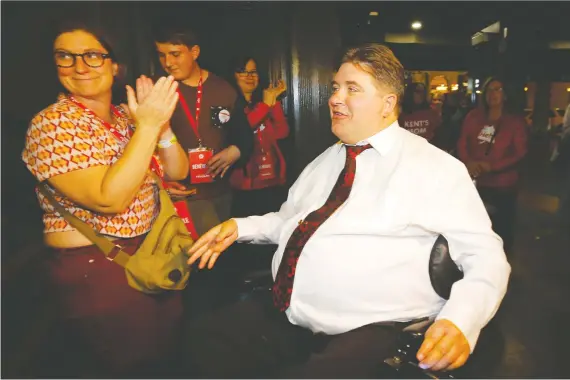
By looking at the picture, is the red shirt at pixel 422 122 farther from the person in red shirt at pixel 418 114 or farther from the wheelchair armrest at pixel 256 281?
the wheelchair armrest at pixel 256 281

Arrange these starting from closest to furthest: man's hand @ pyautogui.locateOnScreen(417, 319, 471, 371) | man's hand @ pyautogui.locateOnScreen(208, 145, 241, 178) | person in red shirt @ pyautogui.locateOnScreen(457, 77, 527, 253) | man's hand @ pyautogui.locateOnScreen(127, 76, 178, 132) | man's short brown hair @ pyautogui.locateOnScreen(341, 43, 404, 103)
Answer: man's hand @ pyautogui.locateOnScreen(417, 319, 471, 371)
man's short brown hair @ pyautogui.locateOnScreen(341, 43, 404, 103)
man's hand @ pyautogui.locateOnScreen(127, 76, 178, 132)
man's hand @ pyautogui.locateOnScreen(208, 145, 241, 178)
person in red shirt @ pyautogui.locateOnScreen(457, 77, 527, 253)

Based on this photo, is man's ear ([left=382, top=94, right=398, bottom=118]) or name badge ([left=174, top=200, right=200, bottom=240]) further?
name badge ([left=174, top=200, right=200, bottom=240])

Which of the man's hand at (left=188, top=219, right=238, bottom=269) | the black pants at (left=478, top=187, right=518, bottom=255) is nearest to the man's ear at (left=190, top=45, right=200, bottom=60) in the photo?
the man's hand at (left=188, top=219, right=238, bottom=269)

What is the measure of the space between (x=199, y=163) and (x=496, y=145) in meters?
1.99

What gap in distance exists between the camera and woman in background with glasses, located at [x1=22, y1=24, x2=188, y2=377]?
1.18 metres

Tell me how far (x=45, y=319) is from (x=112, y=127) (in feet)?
2.23

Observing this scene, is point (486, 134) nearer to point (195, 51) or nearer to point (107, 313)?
point (195, 51)

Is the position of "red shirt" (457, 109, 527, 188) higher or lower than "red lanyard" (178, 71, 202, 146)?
lower

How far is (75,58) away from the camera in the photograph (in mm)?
1219

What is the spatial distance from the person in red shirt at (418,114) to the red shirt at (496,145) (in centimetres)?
25

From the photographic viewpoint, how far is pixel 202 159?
1.71 m

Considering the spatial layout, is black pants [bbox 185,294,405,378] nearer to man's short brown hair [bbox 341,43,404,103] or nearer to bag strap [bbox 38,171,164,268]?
bag strap [bbox 38,171,164,268]

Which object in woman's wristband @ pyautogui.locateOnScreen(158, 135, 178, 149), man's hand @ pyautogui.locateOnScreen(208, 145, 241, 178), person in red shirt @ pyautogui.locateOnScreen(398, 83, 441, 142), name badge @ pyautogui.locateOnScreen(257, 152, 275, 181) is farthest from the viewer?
person in red shirt @ pyautogui.locateOnScreen(398, 83, 441, 142)

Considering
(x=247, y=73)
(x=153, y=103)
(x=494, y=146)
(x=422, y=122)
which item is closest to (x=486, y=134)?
(x=494, y=146)
